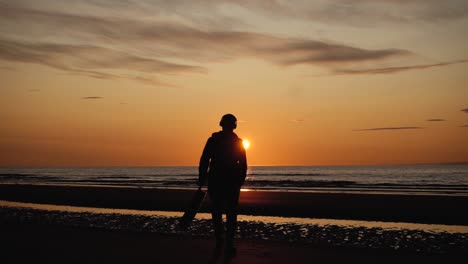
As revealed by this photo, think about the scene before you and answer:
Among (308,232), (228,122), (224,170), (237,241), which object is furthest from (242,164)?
(308,232)

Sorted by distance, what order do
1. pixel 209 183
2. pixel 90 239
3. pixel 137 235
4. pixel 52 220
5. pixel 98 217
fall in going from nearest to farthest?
pixel 209 183
pixel 90 239
pixel 137 235
pixel 52 220
pixel 98 217

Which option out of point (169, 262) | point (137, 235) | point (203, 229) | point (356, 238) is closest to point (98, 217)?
point (203, 229)

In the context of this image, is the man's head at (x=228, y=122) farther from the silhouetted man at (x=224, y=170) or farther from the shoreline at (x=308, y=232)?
the shoreline at (x=308, y=232)

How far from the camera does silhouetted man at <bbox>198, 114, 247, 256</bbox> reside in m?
7.91

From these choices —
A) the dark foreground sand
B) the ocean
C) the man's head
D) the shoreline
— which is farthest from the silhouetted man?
the ocean

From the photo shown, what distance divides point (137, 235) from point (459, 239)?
21.6 ft

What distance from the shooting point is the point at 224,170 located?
7988mm

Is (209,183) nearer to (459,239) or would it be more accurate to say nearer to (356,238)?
(356,238)

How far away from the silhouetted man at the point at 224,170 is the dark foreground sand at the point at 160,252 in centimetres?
61

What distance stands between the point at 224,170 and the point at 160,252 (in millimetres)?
1595

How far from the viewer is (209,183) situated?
8070 mm

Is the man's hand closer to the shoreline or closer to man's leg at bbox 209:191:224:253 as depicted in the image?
man's leg at bbox 209:191:224:253

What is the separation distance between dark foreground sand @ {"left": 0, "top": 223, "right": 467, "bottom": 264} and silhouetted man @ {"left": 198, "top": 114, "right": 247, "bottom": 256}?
61cm

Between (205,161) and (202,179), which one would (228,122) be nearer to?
(205,161)
